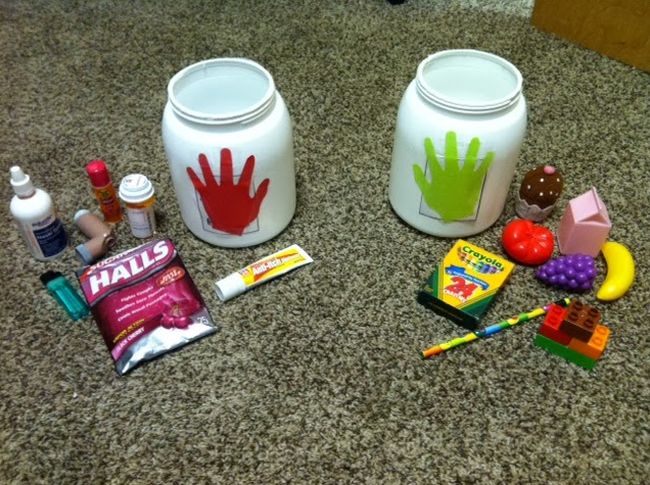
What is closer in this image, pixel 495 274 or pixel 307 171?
pixel 495 274

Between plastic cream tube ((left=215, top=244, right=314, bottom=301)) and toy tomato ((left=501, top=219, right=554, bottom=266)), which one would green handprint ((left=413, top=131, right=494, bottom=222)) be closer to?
toy tomato ((left=501, top=219, right=554, bottom=266))

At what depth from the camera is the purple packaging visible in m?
0.84

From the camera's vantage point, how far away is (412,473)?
29.5 inches

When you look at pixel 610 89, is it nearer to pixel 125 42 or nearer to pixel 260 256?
pixel 260 256

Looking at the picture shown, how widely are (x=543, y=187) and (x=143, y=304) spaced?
60 cm

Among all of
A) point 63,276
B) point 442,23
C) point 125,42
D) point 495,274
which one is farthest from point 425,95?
point 125,42

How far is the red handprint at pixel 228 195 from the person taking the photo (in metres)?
0.85

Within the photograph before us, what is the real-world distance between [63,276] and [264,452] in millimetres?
392

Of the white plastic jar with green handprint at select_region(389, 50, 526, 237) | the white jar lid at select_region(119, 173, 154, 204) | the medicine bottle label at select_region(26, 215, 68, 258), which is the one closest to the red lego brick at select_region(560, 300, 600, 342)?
the white plastic jar with green handprint at select_region(389, 50, 526, 237)

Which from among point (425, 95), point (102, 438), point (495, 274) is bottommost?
point (102, 438)

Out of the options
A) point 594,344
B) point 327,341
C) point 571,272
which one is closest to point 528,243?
point 571,272

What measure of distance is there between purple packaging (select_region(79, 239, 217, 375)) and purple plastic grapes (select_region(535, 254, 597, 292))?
47 cm

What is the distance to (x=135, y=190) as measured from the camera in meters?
0.92

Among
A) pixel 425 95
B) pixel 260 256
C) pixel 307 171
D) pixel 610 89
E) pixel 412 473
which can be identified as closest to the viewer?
pixel 412 473
